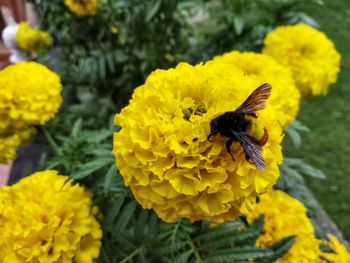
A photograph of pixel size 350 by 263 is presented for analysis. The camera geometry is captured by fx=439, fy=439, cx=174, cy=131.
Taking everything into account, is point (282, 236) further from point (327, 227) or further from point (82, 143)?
point (327, 227)

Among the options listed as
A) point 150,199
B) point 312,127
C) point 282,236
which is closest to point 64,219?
point 150,199

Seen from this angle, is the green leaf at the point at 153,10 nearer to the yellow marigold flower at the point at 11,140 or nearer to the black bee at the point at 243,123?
the yellow marigold flower at the point at 11,140

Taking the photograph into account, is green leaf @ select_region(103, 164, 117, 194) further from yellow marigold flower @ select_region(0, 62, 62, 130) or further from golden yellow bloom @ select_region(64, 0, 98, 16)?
golden yellow bloom @ select_region(64, 0, 98, 16)

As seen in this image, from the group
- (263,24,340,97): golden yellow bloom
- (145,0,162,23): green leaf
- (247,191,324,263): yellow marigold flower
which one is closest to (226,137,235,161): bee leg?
→ (247,191,324,263): yellow marigold flower

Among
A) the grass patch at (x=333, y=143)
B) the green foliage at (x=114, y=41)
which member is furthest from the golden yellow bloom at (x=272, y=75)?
the grass patch at (x=333, y=143)

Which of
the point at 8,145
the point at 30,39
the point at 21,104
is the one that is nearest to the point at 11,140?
the point at 8,145

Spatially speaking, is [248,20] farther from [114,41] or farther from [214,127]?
[214,127]
